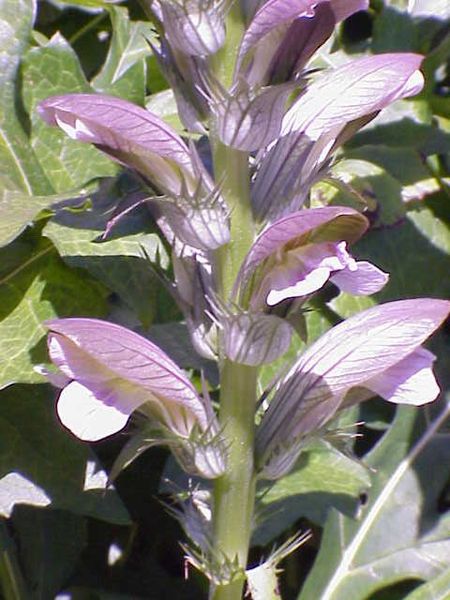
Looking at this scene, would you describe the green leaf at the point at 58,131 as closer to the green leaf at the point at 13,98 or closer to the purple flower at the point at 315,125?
the green leaf at the point at 13,98

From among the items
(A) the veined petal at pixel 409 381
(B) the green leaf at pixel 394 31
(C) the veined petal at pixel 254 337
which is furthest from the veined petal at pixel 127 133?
(B) the green leaf at pixel 394 31

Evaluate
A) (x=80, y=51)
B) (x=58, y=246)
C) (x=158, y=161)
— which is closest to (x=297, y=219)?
(x=158, y=161)

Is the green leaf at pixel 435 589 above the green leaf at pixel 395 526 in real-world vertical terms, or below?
above

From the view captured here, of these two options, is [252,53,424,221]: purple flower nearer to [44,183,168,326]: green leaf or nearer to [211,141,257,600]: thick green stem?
[211,141,257,600]: thick green stem

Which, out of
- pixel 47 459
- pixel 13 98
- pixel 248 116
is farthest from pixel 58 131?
pixel 248 116

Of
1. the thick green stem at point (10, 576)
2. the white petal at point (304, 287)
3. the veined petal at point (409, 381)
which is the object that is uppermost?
the white petal at point (304, 287)

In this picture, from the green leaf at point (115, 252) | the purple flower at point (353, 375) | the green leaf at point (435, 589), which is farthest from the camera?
the green leaf at point (435, 589)

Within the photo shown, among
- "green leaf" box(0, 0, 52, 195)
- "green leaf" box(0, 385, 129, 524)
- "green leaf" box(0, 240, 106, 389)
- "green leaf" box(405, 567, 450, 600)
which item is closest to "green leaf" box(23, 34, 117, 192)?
"green leaf" box(0, 0, 52, 195)
